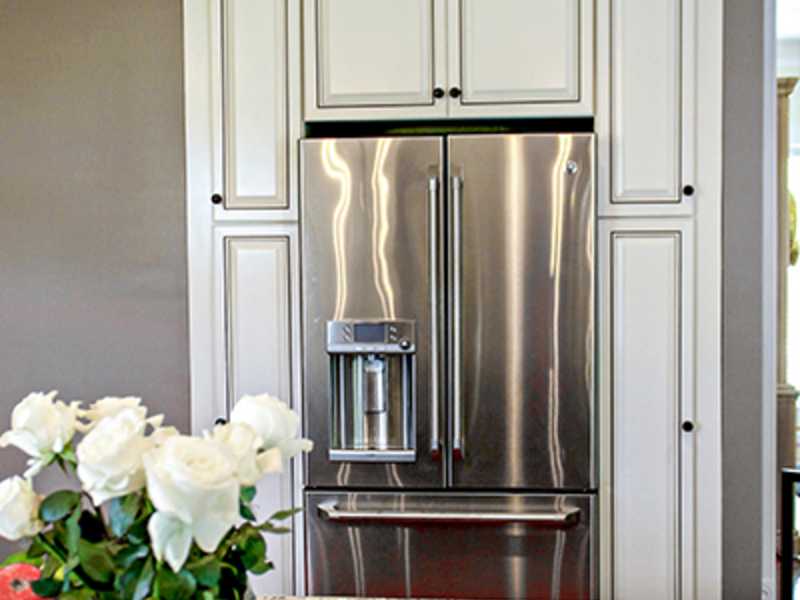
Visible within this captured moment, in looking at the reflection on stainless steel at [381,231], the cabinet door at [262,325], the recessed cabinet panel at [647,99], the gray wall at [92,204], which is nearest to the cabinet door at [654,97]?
the recessed cabinet panel at [647,99]

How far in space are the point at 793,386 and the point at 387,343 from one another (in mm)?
1463

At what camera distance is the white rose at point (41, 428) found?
0.58 m

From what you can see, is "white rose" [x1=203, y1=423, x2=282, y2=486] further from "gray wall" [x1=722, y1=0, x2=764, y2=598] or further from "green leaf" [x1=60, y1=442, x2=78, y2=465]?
"gray wall" [x1=722, y1=0, x2=764, y2=598]

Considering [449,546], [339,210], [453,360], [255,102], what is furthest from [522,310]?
[255,102]

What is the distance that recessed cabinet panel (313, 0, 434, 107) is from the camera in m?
1.91

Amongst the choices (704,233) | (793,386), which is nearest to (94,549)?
(704,233)

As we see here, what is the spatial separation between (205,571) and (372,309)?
126 cm

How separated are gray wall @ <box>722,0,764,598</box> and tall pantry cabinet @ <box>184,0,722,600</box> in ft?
0.17

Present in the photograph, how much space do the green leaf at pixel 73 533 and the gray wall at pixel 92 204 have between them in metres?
1.48

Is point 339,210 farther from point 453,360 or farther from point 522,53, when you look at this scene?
point 522,53

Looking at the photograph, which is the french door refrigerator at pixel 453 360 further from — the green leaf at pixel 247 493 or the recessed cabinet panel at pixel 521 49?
the green leaf at pixel 247 493

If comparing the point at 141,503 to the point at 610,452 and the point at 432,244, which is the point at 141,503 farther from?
the point at 610,452

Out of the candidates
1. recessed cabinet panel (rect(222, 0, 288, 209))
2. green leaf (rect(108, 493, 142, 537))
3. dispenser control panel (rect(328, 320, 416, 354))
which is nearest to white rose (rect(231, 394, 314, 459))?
green leaf (rect(108, 493, 142, 537))

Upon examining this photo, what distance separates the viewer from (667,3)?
188 centimetres
